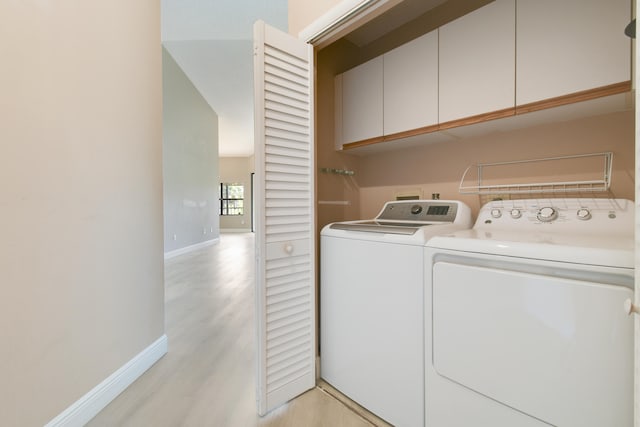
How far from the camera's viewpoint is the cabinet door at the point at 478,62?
1.33 m

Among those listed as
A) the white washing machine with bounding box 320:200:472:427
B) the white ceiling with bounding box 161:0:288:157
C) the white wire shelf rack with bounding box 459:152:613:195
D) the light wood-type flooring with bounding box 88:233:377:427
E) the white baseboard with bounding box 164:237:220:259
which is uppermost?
the white ceiling with bounding box 161:0:288:157

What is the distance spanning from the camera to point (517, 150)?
1.57m

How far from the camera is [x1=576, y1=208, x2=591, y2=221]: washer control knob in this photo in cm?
119

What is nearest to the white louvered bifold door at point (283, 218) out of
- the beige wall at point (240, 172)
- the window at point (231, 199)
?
the beige wall at point (240, 172)

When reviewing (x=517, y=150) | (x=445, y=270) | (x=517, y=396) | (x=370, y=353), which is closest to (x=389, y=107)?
(x=517, y=150)

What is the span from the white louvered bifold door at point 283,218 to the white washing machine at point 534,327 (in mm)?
657

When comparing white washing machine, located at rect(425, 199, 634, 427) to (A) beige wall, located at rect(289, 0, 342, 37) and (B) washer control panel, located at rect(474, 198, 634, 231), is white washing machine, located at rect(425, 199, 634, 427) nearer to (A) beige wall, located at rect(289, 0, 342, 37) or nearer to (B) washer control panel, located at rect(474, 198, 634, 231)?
(B) washer control panel, located at rect(474, 198, 634, 231)

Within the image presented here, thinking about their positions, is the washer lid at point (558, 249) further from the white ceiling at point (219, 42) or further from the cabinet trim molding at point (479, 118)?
the white ceiling at point (219, 42)

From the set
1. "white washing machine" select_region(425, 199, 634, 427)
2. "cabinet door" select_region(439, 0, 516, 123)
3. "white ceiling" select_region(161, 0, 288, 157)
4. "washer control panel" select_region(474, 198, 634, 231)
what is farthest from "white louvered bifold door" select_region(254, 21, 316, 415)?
"white ceiling" select_region(161, 0, 288, 157)

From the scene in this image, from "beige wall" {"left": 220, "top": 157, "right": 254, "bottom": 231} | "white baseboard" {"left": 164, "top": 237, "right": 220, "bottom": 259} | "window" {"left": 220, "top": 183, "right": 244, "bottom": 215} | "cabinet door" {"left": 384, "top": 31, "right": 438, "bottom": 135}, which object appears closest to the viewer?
"cabinet door" {"left": 384, "top": 31, "right": 438, "bottom": 135}

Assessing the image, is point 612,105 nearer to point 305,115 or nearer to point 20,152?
point 305,115

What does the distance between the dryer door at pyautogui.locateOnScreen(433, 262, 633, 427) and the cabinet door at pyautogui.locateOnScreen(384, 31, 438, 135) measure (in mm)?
978

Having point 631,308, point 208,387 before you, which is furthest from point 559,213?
point 208,387

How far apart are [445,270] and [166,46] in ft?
19.5
